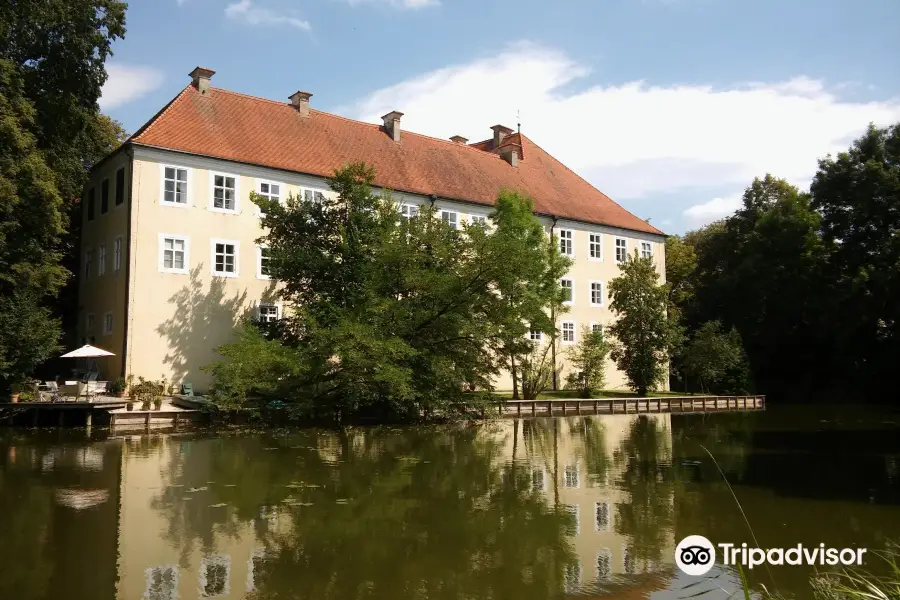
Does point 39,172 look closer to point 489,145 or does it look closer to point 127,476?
point 127,476

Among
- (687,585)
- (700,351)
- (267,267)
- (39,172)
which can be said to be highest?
(39,172)

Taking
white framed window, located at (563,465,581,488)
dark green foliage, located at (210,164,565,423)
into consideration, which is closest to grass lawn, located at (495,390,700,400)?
dark green foliage, located at (210,164,565,423)

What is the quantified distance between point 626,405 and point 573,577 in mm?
23856

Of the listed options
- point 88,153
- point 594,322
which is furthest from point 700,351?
point 88,153

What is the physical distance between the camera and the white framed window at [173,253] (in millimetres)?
24797

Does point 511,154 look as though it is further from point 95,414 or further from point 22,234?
point 95,414

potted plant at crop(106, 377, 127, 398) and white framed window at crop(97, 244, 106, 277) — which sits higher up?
white framed window at crop(97, 244, 106, 277)

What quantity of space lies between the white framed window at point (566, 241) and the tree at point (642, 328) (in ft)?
10.5

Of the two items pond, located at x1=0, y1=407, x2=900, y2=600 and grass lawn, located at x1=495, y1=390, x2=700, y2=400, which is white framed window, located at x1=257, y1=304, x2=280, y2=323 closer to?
pond, located at x1=0, y1=407, x2=900, y2=600

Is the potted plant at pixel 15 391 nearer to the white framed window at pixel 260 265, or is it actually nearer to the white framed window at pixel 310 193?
the white framed window at pixel 260 265

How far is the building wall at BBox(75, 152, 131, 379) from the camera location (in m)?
24.7

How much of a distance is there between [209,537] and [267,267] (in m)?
16.0

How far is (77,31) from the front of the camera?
24.4m

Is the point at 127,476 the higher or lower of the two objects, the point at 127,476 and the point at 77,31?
the lower
